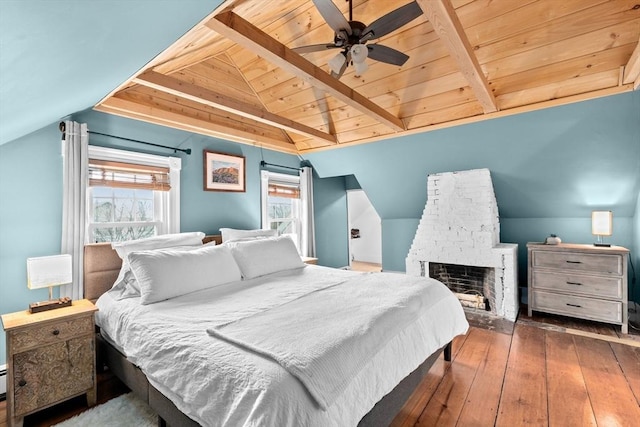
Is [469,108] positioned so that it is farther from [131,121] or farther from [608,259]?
[131,121]

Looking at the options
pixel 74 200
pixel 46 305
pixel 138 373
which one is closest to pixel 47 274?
pixel 46 305

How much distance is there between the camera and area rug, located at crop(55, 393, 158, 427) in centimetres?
180

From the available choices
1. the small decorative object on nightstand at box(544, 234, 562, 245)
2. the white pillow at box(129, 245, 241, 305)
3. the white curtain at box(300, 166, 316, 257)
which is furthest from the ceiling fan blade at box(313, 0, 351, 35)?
the small decorative object on nightstand at box(544, 234, 562, 245)

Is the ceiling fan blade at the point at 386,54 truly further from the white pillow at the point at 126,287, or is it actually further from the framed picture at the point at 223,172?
the white pillow at the point at 126,287

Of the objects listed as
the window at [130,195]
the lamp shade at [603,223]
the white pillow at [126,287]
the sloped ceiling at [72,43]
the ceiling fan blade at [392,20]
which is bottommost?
the white pillow at [126,287]

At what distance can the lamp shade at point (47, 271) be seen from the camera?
1968mm

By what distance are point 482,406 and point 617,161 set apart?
276cm

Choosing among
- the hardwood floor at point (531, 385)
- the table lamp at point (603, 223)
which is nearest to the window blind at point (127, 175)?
the hardwood floor at point (531, 385)

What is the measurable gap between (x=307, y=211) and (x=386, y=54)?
311 cm

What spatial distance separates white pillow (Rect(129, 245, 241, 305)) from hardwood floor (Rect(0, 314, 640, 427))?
84cm

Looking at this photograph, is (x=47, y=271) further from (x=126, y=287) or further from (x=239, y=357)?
(x=239, y=357)

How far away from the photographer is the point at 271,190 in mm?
4477

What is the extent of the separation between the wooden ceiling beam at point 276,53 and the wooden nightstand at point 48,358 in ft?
6.66

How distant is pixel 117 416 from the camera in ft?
6.14
